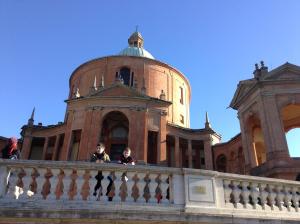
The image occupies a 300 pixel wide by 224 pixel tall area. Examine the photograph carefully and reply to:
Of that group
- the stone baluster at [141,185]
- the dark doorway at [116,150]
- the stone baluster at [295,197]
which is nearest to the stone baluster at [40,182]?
the stone baluster at [141,185]

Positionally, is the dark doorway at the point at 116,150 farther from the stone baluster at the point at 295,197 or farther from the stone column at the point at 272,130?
the stone baluster at the point at 295,197

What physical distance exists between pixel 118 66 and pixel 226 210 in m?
29.1

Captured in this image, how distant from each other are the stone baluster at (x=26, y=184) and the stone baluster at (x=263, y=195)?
521 cm

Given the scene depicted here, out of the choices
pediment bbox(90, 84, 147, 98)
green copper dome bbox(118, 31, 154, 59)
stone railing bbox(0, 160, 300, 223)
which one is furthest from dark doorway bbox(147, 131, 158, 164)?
stone railing bbox(0, 160, 300, 223)

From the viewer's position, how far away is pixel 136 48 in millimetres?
40625

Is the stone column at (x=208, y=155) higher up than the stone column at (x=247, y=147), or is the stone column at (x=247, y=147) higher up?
the stone column at (x=208, y=155)

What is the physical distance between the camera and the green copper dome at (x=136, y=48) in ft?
128

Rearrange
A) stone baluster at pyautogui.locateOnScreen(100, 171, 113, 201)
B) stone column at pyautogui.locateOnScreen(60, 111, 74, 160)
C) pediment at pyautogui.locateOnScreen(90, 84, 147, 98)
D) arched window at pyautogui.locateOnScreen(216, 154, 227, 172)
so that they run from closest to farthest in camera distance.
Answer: stone baluster at pyautogui.locateOnScreen(100, 171, 113, 201) → stone column at pyautogui.locateOnScreen(60, 111, 74, 160) → pediment at pyautogui.locateOnScreen(90, 84, 147, 98) → arched window at pyautogui.locateOnScreen(216, 154, 227, 172)

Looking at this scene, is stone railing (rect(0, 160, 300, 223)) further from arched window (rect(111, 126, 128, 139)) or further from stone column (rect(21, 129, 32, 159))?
stone column (rect(21, 129, 32, 159))

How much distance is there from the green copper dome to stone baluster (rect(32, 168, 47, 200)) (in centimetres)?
3210

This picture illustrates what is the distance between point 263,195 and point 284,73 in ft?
39.2

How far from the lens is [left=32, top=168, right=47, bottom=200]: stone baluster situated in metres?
6.74

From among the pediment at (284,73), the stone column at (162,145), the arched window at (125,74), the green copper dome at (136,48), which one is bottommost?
the stone column at (162,145)

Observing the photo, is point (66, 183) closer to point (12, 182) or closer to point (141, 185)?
point (12, 182)
